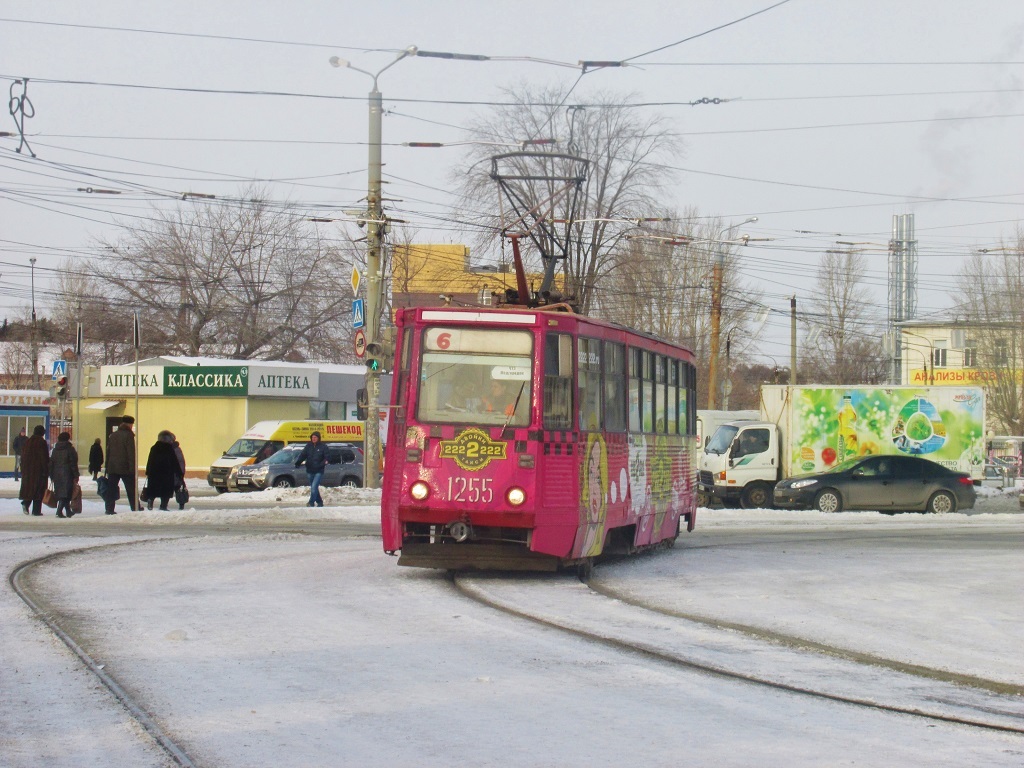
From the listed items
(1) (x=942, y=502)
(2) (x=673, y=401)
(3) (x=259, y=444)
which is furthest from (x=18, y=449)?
(2) (x=673, y=401)

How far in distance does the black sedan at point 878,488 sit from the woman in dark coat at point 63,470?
14912 millimetres

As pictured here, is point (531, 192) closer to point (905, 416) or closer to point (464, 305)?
point (905, 416)

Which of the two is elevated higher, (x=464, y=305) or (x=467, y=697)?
(x=464, y=305)

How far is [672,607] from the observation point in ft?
37.9

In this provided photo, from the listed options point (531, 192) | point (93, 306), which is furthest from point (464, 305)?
point (93, 306)

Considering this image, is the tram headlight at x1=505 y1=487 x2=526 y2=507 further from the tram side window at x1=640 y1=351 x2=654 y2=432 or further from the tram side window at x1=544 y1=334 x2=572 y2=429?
the tram side window at x1=640 y1=351 x2=654 y2=432

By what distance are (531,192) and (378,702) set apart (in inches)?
1340

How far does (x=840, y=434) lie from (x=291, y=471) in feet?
47.2

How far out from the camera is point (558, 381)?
12.8m

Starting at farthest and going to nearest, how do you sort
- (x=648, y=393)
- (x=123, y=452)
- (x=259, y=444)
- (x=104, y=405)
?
1. (x=104, y=405)
2. (x=259, y=444)
3. (x=123, y=452)
4. (x=648, y=393)

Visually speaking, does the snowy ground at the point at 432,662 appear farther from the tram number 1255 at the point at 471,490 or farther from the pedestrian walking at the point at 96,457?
the pedestrian walking at the point at 96,457

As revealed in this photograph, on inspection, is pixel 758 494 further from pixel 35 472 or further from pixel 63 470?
pixel 35 472

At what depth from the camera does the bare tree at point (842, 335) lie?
213 feet

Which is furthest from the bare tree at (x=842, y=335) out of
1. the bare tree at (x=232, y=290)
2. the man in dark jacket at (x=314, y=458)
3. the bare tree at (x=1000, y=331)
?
the man in dark jacket at (x=314, y=458)
